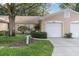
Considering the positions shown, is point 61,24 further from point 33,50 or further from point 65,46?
point 33,50

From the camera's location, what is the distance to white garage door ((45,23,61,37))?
17.4 m

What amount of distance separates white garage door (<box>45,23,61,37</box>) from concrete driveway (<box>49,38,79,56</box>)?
20.7 inches

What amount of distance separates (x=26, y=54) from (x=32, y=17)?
5.45 metres

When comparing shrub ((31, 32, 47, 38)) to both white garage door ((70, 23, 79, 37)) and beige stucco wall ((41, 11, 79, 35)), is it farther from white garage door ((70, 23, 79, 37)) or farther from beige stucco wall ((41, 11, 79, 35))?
beige stucco wall ((41, 11, 79, 35))

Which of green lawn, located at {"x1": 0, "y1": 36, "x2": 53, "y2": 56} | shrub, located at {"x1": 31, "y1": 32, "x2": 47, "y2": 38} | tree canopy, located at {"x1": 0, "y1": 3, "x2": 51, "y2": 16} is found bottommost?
green lawn, located at {"x1": 0, "y1": 36, "x2": 53, "y2": 56}

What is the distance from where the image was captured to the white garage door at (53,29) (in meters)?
17.4

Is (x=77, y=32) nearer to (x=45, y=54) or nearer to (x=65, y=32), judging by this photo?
(x=65, y=32)

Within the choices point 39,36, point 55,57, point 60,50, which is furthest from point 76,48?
point 55,57

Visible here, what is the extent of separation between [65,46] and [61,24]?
185 inches

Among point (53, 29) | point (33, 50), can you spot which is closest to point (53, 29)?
point (53, 29)

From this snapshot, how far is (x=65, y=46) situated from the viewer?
1581cm

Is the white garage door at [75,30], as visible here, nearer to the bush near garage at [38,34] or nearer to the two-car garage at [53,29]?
the two-car garage at [53,29]

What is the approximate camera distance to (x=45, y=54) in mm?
13156

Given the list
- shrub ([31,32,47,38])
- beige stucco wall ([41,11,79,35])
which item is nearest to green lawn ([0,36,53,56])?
shrub ([31,32,47,38])
